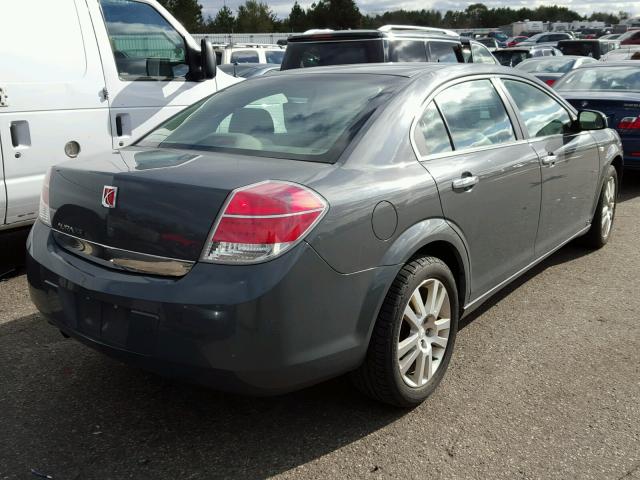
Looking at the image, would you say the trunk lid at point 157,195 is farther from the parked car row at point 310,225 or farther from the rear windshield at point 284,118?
the rear windshield at point 284,118

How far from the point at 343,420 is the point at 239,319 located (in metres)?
0.94

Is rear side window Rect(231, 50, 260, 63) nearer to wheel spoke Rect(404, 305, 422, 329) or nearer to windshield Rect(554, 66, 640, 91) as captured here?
windshield Rect(554, 66, 640, 91)

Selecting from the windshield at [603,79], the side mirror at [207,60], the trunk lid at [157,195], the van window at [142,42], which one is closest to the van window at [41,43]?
the van window at [142,42]

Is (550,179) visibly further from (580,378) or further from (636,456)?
(636,456)

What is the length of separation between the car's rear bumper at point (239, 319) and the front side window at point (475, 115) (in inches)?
45.0

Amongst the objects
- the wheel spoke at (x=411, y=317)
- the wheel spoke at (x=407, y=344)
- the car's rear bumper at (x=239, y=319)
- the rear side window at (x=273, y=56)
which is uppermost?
the rear side window at (x=273, y=56)

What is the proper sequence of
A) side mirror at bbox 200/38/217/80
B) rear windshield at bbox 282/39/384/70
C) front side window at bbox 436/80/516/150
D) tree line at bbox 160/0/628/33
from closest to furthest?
front side window at bbox 436/80/516/150 < side mirror at bbox 200/38/217/80 < rear windshield at bbox 282/39/384/70 < tree line at bbox 160/0/628/33

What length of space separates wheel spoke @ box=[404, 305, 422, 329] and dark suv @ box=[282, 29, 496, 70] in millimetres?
5271

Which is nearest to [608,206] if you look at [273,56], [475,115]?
[475,115]

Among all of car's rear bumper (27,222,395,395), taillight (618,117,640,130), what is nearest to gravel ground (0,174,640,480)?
car's rear bumper (27,222,395,395)

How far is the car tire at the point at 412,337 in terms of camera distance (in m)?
2.80

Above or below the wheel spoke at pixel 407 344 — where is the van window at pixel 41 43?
above

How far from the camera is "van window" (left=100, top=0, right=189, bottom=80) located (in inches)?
214

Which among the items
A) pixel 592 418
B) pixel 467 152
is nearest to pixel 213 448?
pixel 592 418
